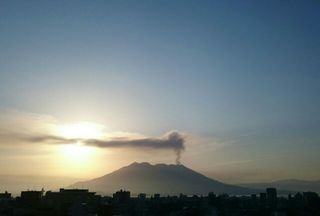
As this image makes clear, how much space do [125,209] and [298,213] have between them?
42775 mm

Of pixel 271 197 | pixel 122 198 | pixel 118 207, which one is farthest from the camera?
pixel 271 197

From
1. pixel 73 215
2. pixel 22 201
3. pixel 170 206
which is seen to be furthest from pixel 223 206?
pixel 73 215

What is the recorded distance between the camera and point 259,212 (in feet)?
338

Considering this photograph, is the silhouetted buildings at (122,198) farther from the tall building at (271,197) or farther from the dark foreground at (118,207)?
the tall building at (271,197)

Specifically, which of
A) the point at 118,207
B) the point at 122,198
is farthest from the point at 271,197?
the point at 118,207

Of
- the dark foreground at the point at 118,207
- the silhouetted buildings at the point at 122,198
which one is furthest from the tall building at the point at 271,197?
the silhouetted buildings at the point at 122,198

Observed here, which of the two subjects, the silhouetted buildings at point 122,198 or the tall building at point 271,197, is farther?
the tall building at point 271,197

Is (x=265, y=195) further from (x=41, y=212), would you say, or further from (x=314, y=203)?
(x=41, y=212)

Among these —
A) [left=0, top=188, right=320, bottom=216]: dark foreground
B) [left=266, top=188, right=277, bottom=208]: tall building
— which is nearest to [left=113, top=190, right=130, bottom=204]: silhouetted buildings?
[left=0, top=188, right=320, bottom=216]: dark foreground

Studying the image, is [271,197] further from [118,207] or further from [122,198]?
[118,207]

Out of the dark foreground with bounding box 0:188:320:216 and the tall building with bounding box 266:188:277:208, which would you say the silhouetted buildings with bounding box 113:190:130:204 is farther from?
the tall building with bounding box 266:188:277:208

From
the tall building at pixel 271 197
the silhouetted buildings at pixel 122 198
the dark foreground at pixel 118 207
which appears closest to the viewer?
the dark foreground at pixel 118 207

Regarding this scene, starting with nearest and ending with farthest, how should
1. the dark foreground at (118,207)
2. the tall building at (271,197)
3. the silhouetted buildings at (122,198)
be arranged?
the dark foreground at (118,207)
the silhouetted buildings at (122,198)
the tall building at (271,197)

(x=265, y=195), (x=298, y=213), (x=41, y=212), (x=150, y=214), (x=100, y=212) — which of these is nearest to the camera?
(x=100, y=212)
